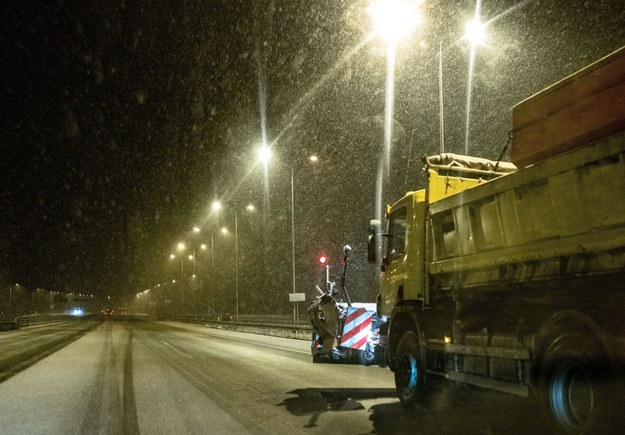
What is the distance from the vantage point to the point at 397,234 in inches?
414

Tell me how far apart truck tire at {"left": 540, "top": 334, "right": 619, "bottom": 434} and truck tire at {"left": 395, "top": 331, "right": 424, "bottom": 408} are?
2.86 metres

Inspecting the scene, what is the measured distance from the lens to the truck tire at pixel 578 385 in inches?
216

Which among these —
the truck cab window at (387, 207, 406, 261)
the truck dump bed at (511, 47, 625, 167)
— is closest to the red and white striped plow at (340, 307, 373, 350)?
the truck cab window at (387, 207, 406, 261)

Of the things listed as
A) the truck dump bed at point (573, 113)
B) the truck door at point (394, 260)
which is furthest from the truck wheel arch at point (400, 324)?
the truck dump bed at point (573, 113)

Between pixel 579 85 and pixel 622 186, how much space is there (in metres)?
1.28

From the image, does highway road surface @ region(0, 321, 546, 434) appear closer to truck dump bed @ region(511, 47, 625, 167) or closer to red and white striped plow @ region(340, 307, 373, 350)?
red and white striped plow @ region(340, 307, 373, 350)

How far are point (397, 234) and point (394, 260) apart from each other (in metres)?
0.42

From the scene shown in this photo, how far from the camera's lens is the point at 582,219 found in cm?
599

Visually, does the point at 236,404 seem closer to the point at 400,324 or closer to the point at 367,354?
the point at 400,324

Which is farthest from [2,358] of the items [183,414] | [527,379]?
[527,379]

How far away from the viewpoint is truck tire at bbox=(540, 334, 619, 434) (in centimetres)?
548

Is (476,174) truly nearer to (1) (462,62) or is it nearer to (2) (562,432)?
(2) (562,432)

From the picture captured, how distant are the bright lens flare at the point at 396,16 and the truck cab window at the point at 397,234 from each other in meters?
7.19

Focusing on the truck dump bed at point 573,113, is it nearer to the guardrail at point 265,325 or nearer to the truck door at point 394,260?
the truck door at point 394,260
